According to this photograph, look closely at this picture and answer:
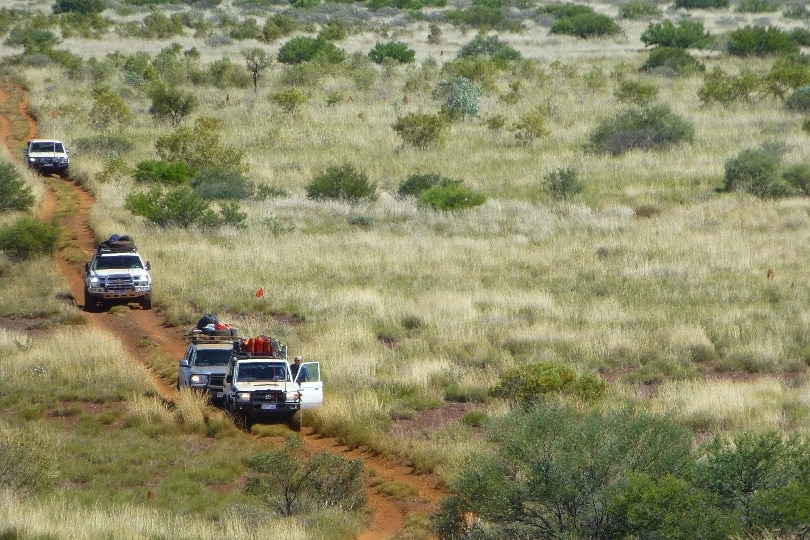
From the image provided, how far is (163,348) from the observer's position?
23391 mm

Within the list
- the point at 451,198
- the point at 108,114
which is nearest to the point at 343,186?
the point at 451,198

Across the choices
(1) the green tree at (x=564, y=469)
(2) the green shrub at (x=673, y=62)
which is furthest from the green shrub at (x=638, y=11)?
(1) the green tree at (x=564, y=469)

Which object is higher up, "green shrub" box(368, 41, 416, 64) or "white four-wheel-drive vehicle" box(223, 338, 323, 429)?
"white four-wheel-drive vehicle" box(223, 338, 323, 429)

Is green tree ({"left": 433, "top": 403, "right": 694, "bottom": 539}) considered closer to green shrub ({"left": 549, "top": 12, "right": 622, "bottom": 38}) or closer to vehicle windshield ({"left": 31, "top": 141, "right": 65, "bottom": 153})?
vehicle windshield ({"left": 31, "top": 141, "right": 65, "bottom": 153})

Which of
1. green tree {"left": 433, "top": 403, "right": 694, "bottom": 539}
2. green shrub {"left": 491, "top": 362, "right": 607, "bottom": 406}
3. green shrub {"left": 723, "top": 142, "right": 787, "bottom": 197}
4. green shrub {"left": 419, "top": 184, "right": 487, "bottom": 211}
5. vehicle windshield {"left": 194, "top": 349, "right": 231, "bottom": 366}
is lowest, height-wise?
green shrub {"left": 419, "top": 184, "right": 487, "bottom": 211}

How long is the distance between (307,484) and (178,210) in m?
20.5

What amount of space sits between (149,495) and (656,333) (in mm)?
11172

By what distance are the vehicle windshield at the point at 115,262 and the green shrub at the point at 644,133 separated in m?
21.9

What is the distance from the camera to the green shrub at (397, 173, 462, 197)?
124 feet

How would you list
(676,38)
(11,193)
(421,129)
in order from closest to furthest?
(11,193) → (421,129) → (676,38)

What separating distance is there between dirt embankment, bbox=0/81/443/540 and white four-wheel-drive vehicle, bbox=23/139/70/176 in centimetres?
78

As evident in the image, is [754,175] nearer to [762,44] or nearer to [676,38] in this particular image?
[762,44]

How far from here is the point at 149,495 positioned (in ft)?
48.9

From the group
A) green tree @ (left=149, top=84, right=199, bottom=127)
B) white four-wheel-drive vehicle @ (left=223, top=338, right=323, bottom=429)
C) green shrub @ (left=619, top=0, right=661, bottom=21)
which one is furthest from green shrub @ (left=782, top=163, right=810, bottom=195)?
green shrub @ (left=619, top=0, right=661, bottom=21)
